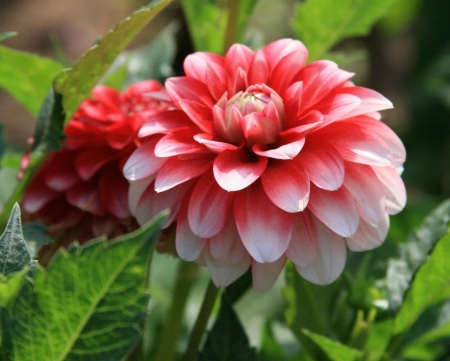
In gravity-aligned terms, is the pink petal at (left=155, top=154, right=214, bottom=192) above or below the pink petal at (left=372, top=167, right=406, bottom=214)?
above

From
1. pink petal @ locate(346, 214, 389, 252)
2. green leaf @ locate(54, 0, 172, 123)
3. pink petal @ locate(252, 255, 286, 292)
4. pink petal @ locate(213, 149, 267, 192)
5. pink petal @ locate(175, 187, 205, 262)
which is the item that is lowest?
pink petal @ locate(346, 214, 389, 252)

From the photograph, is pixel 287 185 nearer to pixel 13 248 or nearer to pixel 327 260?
pixel 327 260

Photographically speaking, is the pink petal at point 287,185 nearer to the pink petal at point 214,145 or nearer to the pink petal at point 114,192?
the pink petal at point 214,145

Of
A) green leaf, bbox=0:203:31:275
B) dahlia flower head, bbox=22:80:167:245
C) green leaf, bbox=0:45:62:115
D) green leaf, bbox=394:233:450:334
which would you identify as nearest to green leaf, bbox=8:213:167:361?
green leaf, bbox=0:203:31:275

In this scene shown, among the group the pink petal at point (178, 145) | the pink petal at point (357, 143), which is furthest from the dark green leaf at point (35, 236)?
the pink petal at point (357, 143)

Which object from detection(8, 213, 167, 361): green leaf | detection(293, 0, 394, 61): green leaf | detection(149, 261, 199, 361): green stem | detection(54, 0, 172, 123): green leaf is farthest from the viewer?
detection(293, 0, 394, 61): green leaf

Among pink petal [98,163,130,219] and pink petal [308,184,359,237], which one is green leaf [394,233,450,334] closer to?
pink petal [308,184,359,237]

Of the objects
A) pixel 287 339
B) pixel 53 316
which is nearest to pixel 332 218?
pixel 53 316
